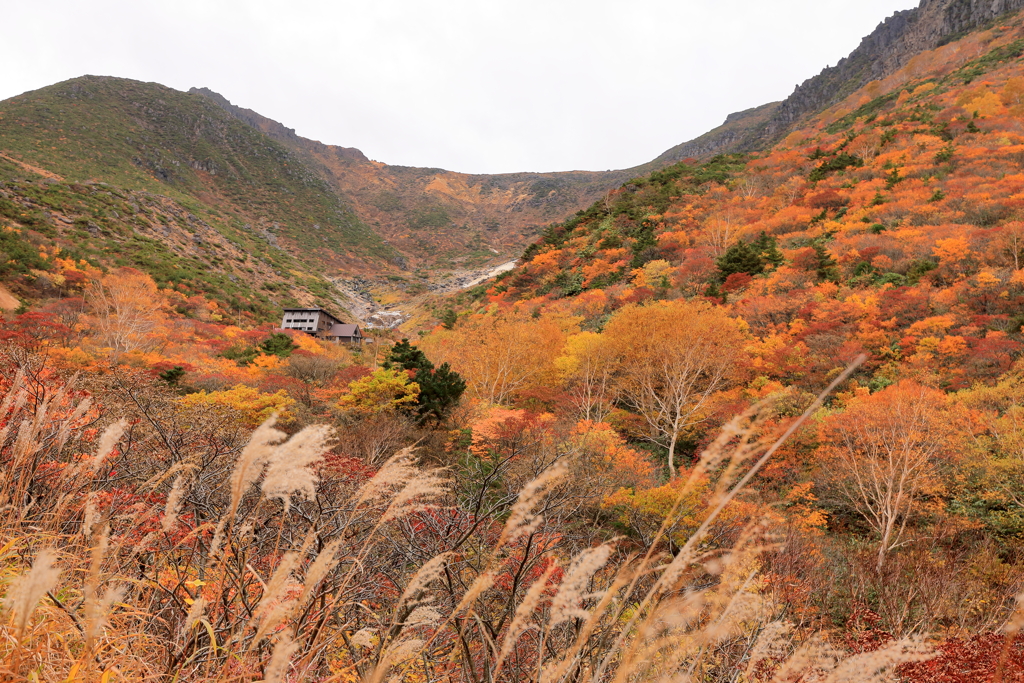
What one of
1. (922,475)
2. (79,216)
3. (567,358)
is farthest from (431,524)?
(79,216)

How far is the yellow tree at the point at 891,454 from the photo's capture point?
924 centimetres

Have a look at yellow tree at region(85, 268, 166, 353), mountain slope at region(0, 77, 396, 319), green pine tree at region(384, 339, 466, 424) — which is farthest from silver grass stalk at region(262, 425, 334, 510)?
mountain slope at region(0, 77, 396, 319)

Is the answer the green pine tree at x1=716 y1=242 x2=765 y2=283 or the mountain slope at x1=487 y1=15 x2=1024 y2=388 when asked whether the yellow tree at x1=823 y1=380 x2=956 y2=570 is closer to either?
the mountain slope at x1=487 y1=15 x2=1024 y2=388

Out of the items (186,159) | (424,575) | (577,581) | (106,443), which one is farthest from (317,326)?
(186,159)

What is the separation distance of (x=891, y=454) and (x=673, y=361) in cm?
663

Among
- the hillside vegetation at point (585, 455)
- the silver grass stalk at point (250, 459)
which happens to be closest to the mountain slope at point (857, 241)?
the hillside vegetation at point (585, 455)

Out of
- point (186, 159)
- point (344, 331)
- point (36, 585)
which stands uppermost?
point (186, 159)

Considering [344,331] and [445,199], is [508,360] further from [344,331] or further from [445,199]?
[445,199]

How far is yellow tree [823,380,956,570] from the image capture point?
9242 mm

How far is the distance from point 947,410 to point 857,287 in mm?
10777

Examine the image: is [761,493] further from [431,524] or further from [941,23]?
[941,23]

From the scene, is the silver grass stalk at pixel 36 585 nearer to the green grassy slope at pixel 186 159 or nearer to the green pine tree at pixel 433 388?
the green pine tree at pixel 433 388

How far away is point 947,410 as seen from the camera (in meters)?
10.5

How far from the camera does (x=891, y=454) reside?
378 inches
